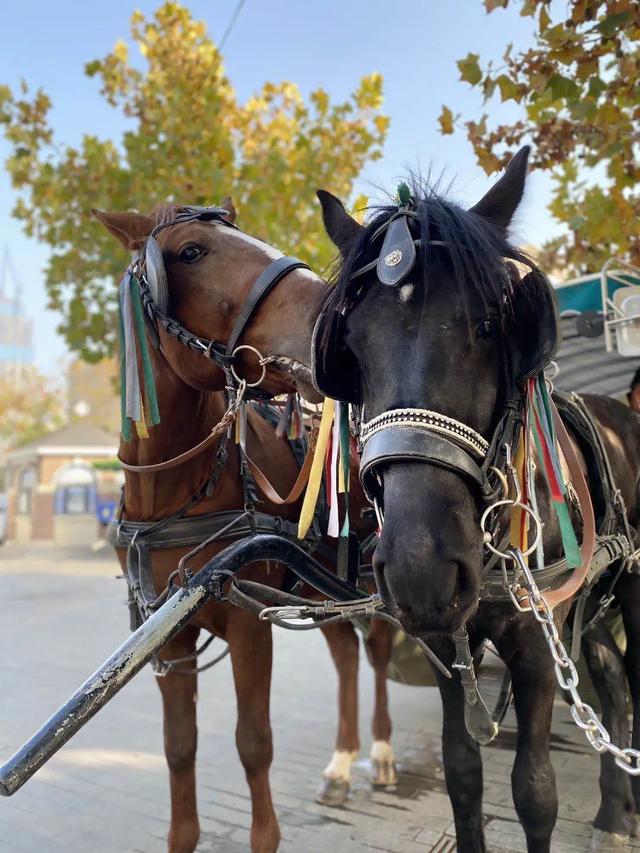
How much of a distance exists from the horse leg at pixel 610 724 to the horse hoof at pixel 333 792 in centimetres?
120

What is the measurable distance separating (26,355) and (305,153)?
114 m

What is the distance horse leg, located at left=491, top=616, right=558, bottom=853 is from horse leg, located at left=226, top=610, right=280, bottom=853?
34.5 inches

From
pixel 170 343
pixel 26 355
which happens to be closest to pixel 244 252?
pixel 170 343

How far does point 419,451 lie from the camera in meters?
1.38

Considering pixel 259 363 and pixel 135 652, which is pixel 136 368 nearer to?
pixel 259 363

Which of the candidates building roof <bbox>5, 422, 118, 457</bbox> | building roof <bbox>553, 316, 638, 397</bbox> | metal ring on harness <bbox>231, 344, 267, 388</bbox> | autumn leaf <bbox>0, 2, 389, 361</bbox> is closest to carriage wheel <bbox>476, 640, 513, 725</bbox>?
metal ring on harness <bbox>231, 344, 267, 388</bbox>

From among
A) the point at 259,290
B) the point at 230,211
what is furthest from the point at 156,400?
the point at 230,211

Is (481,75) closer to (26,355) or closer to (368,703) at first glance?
(368,703)

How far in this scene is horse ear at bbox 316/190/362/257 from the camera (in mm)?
1788

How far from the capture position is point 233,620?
7.94ft

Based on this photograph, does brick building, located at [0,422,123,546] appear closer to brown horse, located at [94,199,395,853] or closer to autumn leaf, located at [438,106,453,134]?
autumn leaf, located at [438,106,453,134]

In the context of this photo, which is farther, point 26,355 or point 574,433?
point 26,355

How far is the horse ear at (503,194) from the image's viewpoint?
1.72 m

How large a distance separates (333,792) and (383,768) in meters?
0.32
